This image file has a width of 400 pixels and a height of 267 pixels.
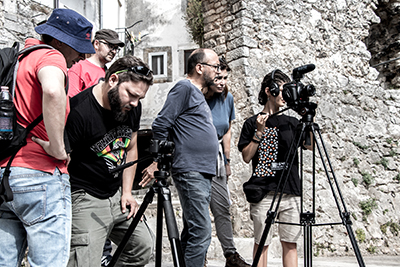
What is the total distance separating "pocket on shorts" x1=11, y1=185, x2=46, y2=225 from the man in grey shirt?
2.56 feet

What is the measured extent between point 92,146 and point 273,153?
1.41 m

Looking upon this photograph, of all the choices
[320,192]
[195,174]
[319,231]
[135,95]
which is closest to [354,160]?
[320,192]

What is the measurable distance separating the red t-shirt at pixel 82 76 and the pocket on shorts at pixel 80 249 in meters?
1.24

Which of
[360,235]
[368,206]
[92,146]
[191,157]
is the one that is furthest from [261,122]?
[368,206]


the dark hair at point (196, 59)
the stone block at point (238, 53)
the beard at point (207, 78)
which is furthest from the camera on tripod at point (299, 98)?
the stone block at point (238, 53)

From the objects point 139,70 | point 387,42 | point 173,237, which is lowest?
point 173,237

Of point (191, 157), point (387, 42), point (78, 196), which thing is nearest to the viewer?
point (78, 196)

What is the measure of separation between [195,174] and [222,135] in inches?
39.5

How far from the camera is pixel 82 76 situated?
2.96 metres

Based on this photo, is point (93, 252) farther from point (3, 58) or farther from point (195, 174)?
point (3, 58)

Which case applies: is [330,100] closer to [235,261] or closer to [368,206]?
[368,206]

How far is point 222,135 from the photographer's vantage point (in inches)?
131

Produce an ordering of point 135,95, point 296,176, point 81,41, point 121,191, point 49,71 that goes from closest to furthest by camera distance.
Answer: point 49,71 → point 81,41 → point 135,95 → point 121,191 → point 296,176

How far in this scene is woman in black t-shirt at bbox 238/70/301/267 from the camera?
2814mm
